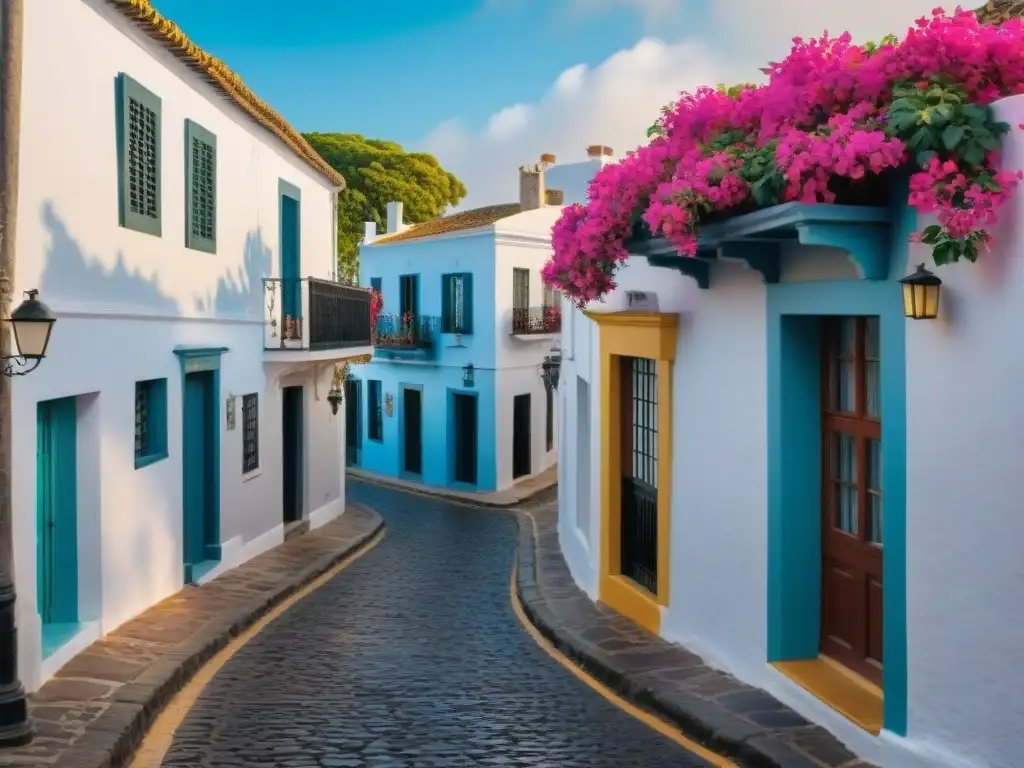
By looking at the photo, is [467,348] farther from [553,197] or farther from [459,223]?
[553,197]

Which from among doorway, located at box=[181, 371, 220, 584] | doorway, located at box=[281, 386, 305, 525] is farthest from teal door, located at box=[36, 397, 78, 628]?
doorway, located at box=[281, 386, 305, 525]

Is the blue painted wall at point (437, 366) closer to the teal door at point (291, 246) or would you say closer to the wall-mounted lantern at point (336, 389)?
the wall-mounted lantern at point (336, 389)

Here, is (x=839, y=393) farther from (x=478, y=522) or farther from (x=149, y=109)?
(x=478, y=522)

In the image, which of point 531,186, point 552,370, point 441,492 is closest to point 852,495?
point 552,370

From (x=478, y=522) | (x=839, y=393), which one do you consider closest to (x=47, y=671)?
(x=839, y=393)

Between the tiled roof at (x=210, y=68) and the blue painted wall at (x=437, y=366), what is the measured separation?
9.83 metres

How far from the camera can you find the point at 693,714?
7539 millimetres

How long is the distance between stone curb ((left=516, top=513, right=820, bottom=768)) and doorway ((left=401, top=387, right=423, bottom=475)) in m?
19.3

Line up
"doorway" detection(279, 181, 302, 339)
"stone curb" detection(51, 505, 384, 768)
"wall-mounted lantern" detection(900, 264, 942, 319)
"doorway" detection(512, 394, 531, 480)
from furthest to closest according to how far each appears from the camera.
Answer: "doorway" detection(512, 394, 531, 480), "doorway" detection(279, 181, 302, 339), "stone curb" detection(51, 505, 384, 768), "wall-mounted lantern" detection(900, 264, 942, 319)

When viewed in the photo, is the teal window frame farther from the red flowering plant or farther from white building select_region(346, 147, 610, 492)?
white building select_region(346, 147, 610, 492)

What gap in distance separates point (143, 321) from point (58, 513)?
7.45ft

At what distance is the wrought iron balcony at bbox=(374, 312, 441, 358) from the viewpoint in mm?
29250

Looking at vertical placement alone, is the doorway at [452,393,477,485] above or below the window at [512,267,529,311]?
below

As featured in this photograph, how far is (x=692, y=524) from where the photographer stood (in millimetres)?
9258
